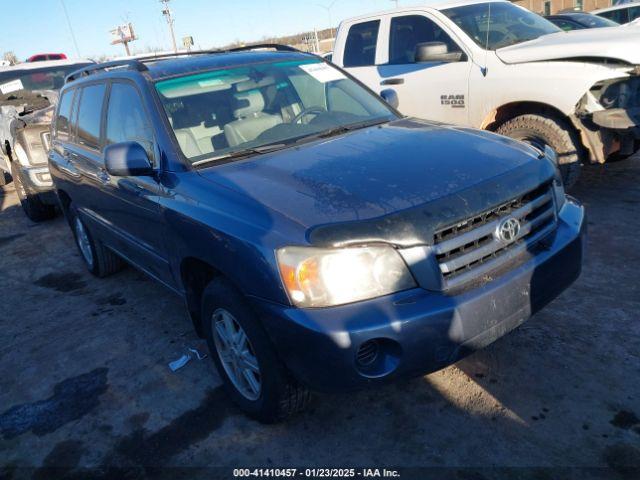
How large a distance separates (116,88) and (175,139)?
0.96m

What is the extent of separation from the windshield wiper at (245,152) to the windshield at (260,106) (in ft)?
0.04

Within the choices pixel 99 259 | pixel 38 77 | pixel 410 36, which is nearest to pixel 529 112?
pixel 410 36

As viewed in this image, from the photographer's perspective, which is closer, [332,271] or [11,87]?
[332,271]

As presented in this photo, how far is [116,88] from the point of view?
11.4ft

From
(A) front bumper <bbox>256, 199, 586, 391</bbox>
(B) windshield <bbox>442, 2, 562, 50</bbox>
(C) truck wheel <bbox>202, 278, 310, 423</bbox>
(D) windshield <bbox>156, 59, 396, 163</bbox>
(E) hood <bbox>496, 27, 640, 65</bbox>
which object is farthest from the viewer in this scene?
(B) windshield <bbox>442, 2, 562, 50</bbox>

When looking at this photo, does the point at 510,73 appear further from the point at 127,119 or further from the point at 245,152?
the point at 127,119

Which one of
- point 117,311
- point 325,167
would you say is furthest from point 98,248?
point 325,167

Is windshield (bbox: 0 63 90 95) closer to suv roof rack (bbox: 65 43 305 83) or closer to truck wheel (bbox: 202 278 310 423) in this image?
suv roof rack (bbox: 65 43 305 83)

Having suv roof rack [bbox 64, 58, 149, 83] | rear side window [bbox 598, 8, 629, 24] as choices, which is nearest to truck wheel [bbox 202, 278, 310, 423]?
suv roof rack [bbox 64, 58, 149, 83]

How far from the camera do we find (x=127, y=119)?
3299mm

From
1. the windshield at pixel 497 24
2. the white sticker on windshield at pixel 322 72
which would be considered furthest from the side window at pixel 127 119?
the windshield at pixel 497 24

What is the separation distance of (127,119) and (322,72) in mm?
1387

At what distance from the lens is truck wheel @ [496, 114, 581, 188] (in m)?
4.74

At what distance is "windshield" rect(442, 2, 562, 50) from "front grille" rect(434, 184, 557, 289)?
11.1 ft
